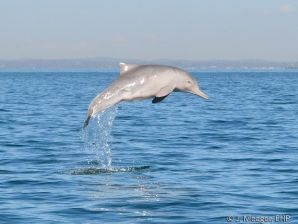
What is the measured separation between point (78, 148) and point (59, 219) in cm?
1315

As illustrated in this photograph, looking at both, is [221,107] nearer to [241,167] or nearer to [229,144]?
[229,144]

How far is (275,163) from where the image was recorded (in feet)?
82.5

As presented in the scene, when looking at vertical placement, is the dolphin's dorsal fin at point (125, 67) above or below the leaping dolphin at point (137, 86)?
above

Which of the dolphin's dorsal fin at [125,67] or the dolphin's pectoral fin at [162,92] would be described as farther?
the dolphin's dorsal fin at [125,67]

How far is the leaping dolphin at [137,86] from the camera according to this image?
17609 mm

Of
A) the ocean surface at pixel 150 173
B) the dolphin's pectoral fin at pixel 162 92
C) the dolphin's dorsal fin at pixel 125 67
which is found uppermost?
the dolphin's dorsal fin at pixel 125 67

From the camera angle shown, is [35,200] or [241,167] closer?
[35,200]

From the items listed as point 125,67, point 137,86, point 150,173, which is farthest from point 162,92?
point 150,173

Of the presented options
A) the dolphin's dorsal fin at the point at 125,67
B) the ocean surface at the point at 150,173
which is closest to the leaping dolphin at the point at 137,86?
the dolphin's dorsal fin at the point at 125,67

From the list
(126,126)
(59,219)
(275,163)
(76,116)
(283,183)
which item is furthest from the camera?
(76,116)

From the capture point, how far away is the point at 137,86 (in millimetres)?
17609

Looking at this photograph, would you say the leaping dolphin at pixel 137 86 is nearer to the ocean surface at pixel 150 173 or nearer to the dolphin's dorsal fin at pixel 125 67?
the dolphin's dorsal fin at pixel 125 67

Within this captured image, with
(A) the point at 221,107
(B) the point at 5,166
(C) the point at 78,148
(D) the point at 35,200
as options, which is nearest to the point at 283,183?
(D) the point at 35,200

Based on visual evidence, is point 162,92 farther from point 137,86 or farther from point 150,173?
point 150,173
